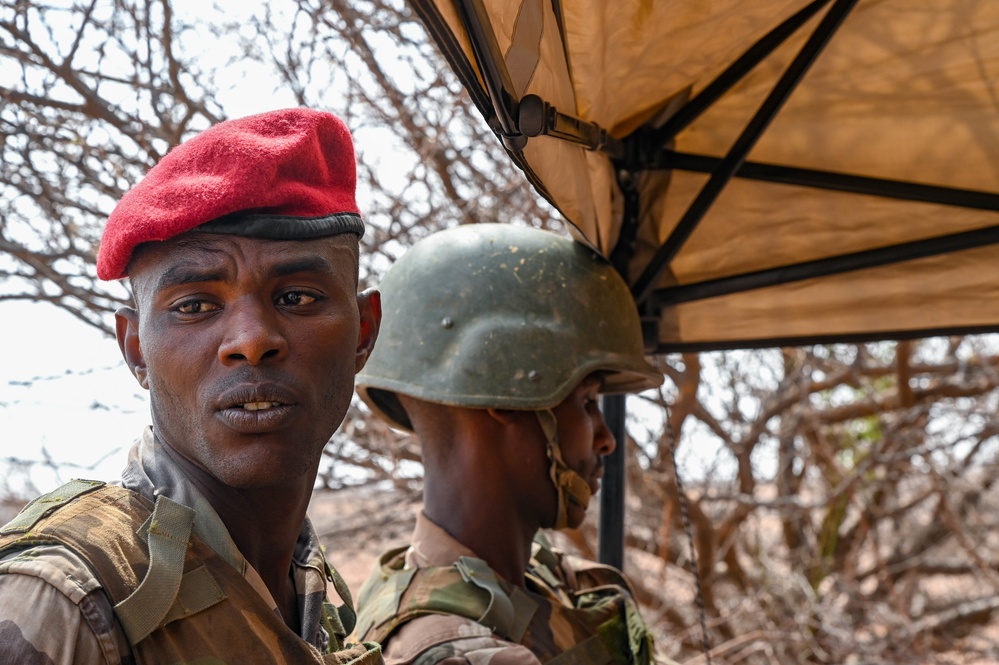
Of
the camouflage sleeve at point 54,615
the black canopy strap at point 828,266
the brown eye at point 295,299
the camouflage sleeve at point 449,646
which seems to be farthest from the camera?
the black canopy strap at point 828,266

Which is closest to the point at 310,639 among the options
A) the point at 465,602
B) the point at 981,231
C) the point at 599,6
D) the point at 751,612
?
the point at 465,602

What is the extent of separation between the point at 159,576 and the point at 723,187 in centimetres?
228

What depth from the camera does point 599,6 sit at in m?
2.45

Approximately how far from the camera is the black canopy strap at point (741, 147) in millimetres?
3021

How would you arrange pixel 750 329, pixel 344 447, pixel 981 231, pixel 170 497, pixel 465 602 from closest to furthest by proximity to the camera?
pixel 170 497 → pixel 465 602 → pixel 981 231 → pixel 750 329 → pixel 344 447

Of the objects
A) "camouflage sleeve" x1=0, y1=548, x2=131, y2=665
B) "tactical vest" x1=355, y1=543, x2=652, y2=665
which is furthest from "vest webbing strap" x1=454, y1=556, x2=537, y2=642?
"camouflage sleeve" x1=0, y1=548, x2=131, y2=665

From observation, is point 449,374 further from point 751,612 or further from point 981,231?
point 751,612

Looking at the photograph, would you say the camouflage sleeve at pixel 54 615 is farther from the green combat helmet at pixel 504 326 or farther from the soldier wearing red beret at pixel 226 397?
the green combat helmet at pixel 504 326

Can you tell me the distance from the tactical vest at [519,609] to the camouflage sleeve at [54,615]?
126cm

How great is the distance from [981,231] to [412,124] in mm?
2829

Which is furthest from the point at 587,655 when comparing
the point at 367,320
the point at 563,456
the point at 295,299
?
the point at 295,299

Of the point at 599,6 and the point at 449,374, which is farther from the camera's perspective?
the point at 449,374

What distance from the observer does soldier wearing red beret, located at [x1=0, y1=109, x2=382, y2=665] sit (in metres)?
1.60

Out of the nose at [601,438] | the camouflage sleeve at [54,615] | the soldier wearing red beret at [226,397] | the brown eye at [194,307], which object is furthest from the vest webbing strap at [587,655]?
the camouflage sleeve at [54,615]
